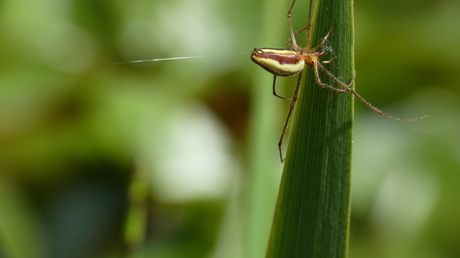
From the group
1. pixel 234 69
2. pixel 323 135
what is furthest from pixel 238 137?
pixel 323 135

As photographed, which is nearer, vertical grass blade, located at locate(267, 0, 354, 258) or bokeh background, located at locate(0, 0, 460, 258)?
vertical grass blade, located at locate(267, 0, 354, 258)

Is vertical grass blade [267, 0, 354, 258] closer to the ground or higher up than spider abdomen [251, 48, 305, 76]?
closer to the ground

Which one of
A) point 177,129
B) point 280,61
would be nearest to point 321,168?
point 280,61

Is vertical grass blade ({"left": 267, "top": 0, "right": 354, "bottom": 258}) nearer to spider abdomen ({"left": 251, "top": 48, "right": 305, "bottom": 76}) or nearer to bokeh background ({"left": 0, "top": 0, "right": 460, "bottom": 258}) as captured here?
spider abdomen ({"left": 251, "top": 48, "right": 305, "bottom": 76})

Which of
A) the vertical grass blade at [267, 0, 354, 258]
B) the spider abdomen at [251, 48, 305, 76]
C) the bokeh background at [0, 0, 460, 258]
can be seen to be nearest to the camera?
the vertical grass blade at [267, 0, 354, 258]

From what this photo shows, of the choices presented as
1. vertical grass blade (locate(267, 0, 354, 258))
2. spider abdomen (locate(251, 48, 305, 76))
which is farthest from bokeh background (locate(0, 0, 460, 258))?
vertical grass blade (locate(267, 0, 354, 258))

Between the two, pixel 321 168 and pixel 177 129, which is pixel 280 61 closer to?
pixel 321 168

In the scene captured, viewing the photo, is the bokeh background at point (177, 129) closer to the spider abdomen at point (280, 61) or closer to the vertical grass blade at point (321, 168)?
the spider abdomen at point (280, 61)
